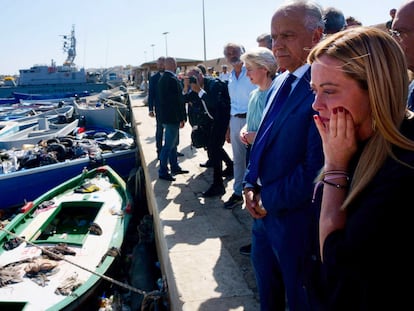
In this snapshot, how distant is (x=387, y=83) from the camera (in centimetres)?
103

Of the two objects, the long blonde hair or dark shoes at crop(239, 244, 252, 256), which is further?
dark shoes at crop(239, 244, 252, 256)

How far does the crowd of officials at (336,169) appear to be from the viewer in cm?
97

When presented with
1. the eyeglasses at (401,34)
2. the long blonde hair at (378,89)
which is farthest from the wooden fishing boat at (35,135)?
the long blonde hair at (378,89)

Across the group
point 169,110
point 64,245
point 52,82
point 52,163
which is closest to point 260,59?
point 169,110

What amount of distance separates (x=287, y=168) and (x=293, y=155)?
0.08m

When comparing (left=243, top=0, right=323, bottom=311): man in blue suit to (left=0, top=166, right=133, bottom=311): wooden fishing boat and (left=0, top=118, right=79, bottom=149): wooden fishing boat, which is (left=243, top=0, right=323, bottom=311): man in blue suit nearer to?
(left=0, top=166, right=133, bottom=311): wooden fishing boat

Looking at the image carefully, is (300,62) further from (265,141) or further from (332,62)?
(332,62)

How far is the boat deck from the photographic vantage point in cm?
263

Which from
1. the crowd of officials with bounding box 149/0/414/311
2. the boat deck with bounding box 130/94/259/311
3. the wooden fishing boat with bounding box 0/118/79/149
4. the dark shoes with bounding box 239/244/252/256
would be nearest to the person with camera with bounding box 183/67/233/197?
the boat deck with bounding box 130/94/259/311

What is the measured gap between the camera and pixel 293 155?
1738 millimetres

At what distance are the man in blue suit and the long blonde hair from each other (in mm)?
556

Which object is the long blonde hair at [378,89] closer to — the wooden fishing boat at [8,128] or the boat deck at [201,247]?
the boat deck at [201,247]

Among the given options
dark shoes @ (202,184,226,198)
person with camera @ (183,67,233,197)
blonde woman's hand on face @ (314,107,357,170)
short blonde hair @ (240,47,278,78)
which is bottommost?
dark shoes @ (202,184,226,198)

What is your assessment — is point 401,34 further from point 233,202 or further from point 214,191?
point 214,191
